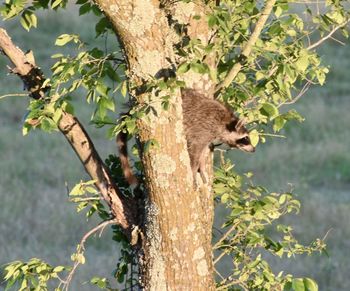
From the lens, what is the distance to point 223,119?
4.86 m

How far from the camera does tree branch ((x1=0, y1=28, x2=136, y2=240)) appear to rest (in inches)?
157

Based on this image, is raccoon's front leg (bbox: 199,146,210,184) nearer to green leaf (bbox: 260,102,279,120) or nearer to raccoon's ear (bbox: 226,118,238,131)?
green leaf (bbox: 260,102,279,120)

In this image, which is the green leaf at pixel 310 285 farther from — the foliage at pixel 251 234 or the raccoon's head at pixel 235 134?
the raccoon's head at pixel 235 134

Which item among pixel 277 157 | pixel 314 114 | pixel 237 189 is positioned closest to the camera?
pixel 237 189

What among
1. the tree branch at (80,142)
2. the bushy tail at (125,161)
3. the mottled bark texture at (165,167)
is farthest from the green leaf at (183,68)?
the bushy tail at (125,161)

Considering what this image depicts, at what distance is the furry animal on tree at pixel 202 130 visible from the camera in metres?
4.29

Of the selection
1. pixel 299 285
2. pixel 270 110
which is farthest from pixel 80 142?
A: pixel 299 285

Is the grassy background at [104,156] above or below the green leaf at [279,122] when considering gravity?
below

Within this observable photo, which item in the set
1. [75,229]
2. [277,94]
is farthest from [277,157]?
[277,94]

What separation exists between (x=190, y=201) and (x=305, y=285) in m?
0.56

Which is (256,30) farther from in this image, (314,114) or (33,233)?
(314,114)

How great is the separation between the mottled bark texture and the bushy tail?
0.34m

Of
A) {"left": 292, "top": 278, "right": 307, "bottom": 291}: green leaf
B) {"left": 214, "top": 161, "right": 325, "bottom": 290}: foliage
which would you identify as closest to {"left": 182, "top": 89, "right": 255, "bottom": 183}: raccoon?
{"left": 214, "top": 161, "right": 325, "bottom": 290}: foliage

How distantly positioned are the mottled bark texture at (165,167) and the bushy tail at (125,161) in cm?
34
